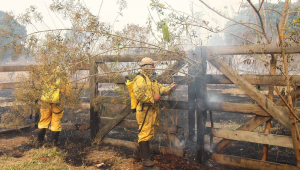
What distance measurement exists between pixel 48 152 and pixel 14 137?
1.89m

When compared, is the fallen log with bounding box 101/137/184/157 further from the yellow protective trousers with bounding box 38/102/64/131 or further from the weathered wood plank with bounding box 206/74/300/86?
the weathered wood plank with bounding box 206/74/300/86

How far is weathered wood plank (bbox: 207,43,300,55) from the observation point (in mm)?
3125

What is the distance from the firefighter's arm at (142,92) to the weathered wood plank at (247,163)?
4.97 ft

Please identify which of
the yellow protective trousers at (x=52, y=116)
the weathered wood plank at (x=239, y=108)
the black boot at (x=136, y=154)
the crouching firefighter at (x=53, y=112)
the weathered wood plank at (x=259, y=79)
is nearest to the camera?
the weathered wood plank at (x=259, y=79)

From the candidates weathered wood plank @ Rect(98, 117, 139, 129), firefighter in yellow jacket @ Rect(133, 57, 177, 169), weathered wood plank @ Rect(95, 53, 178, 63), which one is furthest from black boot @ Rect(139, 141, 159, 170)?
weathered wood plank @ Rect(95, 53, 178, 63)

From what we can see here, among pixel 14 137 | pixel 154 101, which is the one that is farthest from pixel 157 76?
pixel 14 137

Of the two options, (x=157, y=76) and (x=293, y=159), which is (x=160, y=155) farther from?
(x=293, y=159)

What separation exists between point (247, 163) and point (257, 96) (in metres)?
1.10

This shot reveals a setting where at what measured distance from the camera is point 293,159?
4004 mm

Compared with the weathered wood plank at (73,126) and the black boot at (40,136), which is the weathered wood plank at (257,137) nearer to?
the weathered wood plank at (73,126)

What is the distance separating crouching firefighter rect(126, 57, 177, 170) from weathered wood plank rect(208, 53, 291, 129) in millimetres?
832

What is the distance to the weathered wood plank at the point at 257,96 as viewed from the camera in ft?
10.3

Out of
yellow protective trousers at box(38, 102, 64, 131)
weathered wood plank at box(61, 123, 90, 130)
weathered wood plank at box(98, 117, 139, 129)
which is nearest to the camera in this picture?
weathered wood plank at box(98, 117, 139, 129)

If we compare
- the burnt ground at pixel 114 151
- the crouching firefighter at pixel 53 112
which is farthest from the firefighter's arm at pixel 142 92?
the crouching firefighter at pixel 53 112
